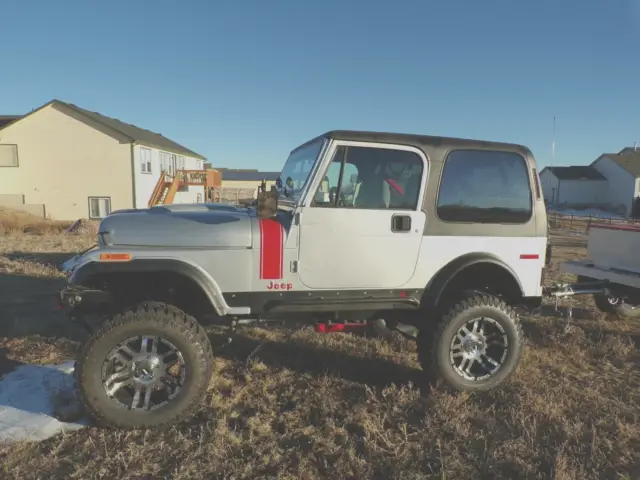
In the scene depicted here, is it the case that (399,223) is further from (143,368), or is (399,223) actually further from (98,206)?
(98,206)

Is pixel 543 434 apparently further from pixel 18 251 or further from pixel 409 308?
pixel 18 251

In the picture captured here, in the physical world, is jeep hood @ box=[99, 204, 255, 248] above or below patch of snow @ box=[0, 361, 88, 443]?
above

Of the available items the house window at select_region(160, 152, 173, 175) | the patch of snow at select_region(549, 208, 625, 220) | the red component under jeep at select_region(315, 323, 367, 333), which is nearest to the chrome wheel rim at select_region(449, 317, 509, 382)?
the red component under jeep at select_region(315, 323, 367, 333)

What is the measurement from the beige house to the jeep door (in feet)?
79.8

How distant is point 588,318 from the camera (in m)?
6.08

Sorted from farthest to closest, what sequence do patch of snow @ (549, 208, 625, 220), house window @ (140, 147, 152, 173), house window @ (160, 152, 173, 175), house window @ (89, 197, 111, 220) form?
patch of snow @ (549, 208, 625, 220)
house window @ (160, 152, 173, 175)
house window @ (140, 147, 152, 173)
house window @ (89, 197, 111, 220)

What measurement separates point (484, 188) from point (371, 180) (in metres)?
1.05

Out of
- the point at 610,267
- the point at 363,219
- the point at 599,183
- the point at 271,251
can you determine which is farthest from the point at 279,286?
the point at 599,183

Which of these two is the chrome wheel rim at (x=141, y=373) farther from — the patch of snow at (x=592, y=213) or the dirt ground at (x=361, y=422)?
the patch of snow at (x=592, y=213)

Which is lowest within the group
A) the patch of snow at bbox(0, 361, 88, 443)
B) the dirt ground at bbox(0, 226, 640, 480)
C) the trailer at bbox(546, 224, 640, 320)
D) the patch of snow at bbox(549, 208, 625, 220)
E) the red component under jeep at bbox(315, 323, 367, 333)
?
the dirt ground at bbox(0, 226, 640, 480)

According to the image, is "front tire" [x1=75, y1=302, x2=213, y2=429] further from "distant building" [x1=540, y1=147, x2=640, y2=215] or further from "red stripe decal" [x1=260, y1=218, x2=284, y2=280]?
"distant building" [x1=540, y1=147, x2=640, y2=215]

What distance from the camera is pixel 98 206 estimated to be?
25766mm

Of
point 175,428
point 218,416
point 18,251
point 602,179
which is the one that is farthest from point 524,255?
point 602,179

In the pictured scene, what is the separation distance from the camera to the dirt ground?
2.66m
